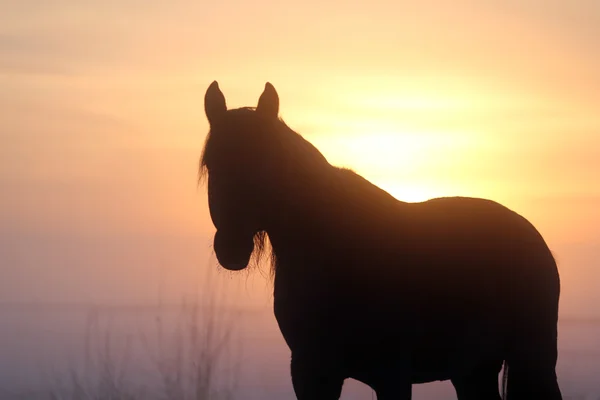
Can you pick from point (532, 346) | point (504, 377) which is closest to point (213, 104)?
point (532, 346)

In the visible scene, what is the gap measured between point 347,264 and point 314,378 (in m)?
0.61

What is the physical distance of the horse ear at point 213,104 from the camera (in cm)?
473

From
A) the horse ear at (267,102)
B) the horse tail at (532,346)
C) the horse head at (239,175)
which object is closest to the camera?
the horse head at (239,175)

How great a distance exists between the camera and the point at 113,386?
Result: 7141 millimetres

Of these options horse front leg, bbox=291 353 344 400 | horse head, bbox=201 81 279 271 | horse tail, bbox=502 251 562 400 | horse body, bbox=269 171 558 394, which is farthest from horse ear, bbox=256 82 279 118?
horse tail, bbox=502 251 562 400

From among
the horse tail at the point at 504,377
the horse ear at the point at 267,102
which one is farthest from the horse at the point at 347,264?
the horse tail at the point at 504,377

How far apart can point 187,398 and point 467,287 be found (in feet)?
8.31

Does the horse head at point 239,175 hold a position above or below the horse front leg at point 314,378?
above

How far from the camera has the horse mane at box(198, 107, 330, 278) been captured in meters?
4.63

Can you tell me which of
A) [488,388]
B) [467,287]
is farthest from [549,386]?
[467,287]

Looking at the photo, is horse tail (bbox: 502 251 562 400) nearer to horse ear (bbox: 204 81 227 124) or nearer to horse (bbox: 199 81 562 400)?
horse (bbox: 199 81 562 400)

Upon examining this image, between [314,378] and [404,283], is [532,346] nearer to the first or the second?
[404,283]

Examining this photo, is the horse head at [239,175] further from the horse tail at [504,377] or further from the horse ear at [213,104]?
the horse tail at [504,377]

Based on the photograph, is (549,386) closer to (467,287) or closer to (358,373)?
(467,287)
